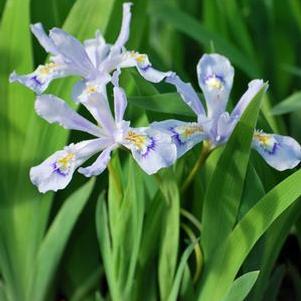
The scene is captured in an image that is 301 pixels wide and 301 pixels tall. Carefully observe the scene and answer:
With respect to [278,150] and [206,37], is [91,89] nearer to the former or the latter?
[278,150]

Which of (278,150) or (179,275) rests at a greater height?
(278,150)

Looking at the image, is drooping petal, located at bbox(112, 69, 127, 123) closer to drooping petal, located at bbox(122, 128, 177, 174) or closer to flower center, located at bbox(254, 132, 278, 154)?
drooping petal, located at bbox(122, 128, 177, 174)

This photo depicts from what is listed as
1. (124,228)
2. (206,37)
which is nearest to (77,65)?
(124,228)

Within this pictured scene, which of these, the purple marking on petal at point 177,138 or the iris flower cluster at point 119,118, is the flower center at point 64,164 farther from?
the purple marking on petal at point 177,138

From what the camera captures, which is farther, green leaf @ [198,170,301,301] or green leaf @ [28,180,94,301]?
green leaf @ [28,180,94,301]

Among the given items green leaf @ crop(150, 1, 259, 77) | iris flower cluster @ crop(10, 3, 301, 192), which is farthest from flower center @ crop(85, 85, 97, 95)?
green leaf @ crop(150, 1, 259, 77)

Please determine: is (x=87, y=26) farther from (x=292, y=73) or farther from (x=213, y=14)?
(x=292, y=73)

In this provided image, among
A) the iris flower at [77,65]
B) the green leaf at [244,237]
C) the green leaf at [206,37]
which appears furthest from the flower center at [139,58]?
the green leaf at [206,37]
